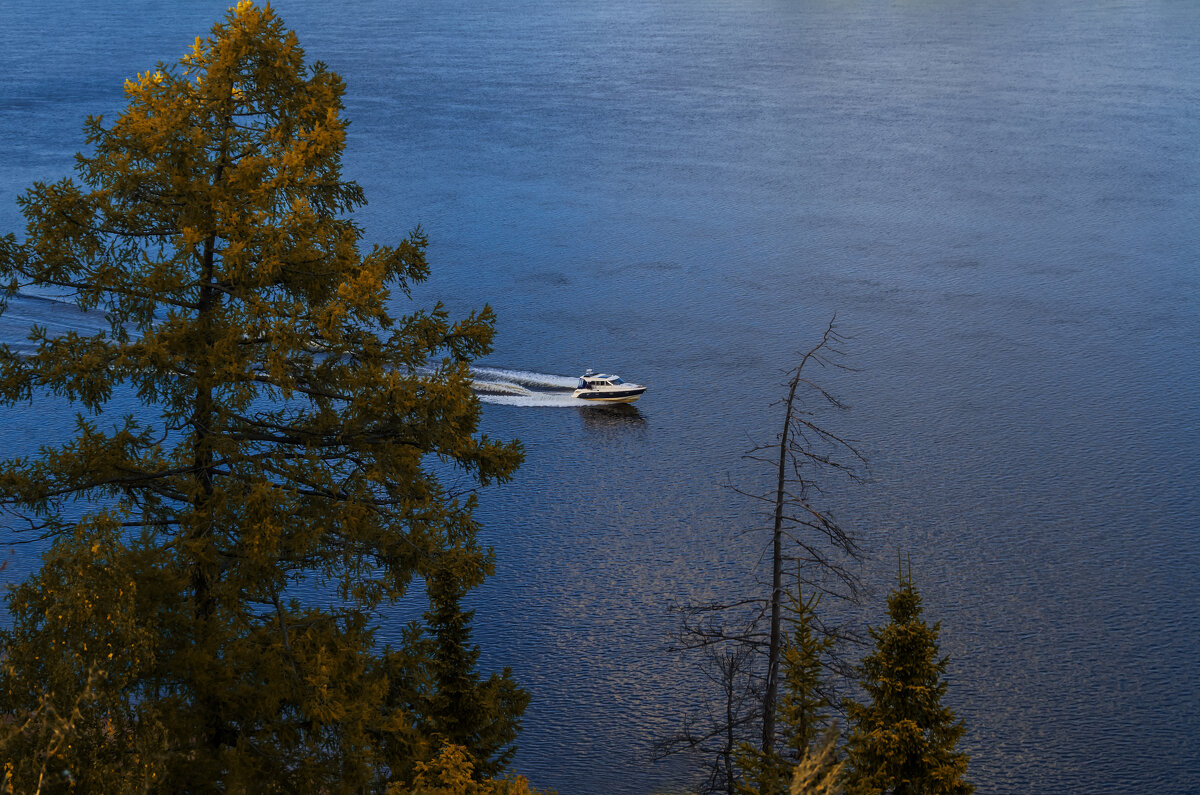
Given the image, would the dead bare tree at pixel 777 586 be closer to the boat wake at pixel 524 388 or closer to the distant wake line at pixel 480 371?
the boat wake at pixel 524 388

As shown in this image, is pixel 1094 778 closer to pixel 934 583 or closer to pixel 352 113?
pixel 934 583

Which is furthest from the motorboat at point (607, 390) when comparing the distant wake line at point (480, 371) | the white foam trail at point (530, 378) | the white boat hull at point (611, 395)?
the white foam trail at point (530, 378)

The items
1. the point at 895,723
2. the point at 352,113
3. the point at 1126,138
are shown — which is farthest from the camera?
the point at 352,113

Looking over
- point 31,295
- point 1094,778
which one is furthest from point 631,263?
point 1094,778

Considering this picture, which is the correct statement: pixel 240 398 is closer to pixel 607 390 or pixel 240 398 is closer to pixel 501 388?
pixel 607 390

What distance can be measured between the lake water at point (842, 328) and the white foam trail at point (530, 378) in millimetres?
826

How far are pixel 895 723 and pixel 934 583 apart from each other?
1906 centimetres

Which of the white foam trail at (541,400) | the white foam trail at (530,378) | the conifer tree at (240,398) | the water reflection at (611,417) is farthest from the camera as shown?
the white foam trail at (530,378)

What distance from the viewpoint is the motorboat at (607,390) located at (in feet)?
141

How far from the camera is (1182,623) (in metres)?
31.8

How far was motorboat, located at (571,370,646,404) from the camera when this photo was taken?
42906 millimetres

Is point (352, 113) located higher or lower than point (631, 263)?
higher

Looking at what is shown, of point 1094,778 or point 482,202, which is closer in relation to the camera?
point 1094,778

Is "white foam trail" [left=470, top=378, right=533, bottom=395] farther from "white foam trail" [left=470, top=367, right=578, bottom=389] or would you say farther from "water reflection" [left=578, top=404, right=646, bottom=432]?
"water reflection" [left=578, top=404, right=646, bottom=432]
